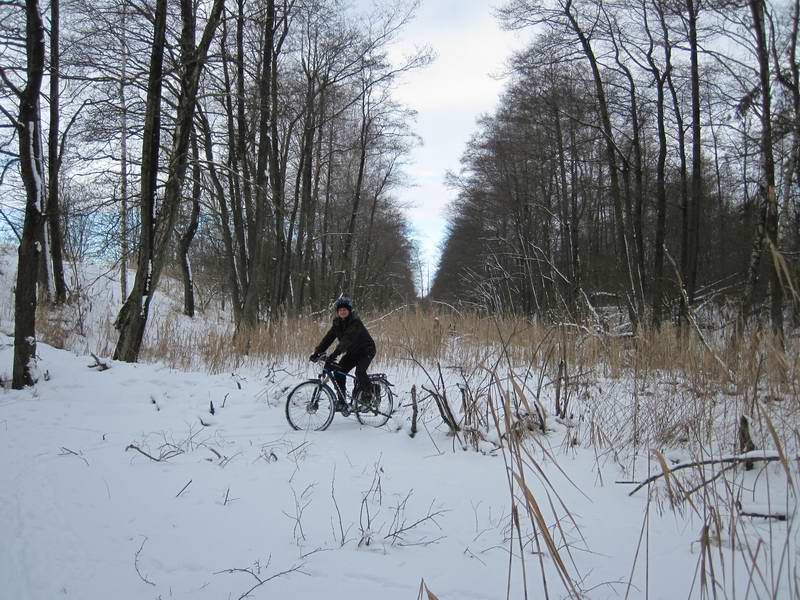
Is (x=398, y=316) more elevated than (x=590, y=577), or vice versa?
(x=398, y=316)

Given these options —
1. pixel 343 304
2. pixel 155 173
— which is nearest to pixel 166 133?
pixel 155 173

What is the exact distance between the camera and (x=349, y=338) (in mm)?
5230

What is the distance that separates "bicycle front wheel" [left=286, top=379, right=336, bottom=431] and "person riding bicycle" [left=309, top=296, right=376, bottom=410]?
18 centimetres

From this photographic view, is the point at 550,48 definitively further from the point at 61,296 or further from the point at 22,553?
the point at 61,296

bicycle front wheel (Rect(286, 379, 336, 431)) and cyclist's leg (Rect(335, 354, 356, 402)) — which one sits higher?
cyclist's leg (Rect(335, 354, 356, 402))

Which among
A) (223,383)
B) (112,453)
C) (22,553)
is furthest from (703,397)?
(223,383)

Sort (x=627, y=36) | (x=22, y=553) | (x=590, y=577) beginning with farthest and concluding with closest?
(x=627, y=36)
(x=22, y=553)
(x=590, y=577)

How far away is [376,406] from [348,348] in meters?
0.76

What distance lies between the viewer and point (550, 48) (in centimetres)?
1016

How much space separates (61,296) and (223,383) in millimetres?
8115

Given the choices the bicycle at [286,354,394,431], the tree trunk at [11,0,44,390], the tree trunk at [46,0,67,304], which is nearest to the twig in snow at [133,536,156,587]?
the bicycle at [286,354,394,431]

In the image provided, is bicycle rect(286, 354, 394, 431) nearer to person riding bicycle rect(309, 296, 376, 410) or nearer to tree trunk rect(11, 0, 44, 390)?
person riding bicycle rect(309, 296, 376, 410)

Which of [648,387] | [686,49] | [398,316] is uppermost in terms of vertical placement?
[686,49]

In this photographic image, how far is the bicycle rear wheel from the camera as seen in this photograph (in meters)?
4.93
